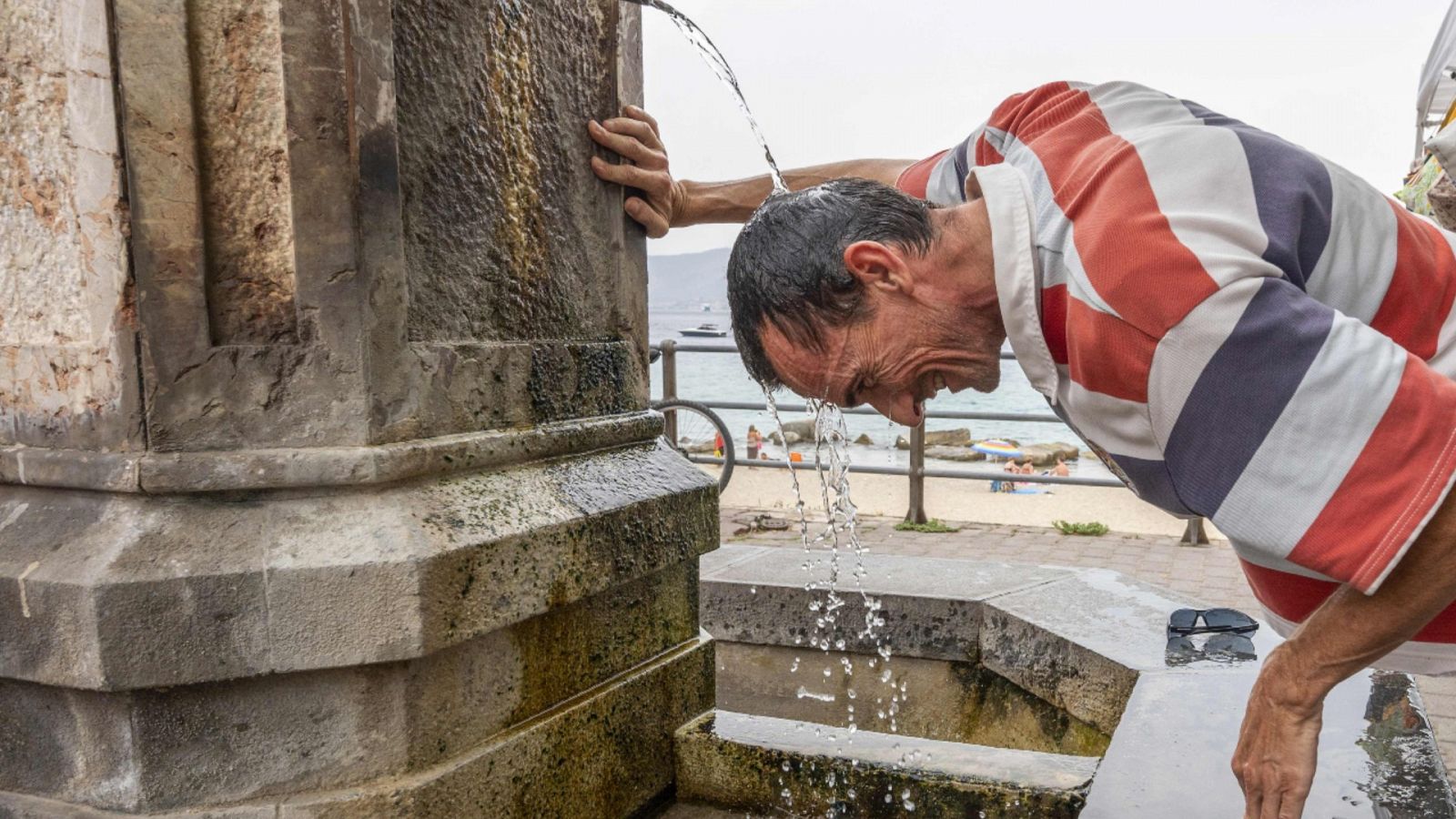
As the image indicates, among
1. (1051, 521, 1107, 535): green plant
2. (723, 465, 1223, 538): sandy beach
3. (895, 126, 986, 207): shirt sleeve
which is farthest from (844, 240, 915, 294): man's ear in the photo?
(723, 465, 1223, 538): sandy beach

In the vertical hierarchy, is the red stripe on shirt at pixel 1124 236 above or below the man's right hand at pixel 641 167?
below

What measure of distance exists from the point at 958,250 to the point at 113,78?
3.98 feet

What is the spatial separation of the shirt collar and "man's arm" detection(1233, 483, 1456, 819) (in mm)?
464

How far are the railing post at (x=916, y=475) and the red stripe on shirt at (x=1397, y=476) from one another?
16.7 feet

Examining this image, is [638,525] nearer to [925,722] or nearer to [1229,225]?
[1229,225]

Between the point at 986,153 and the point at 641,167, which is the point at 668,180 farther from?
the point at 986,153

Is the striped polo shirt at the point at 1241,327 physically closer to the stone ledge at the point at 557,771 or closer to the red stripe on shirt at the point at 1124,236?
the red stripe on shirt at the point at 1124,236

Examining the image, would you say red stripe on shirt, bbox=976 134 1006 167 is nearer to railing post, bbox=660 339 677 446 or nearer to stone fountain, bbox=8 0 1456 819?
stone fountain, bbox=8 0 1456 819

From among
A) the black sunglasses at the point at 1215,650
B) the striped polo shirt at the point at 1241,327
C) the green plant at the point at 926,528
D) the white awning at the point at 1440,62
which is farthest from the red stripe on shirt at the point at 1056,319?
the green plant at the point at 926,528

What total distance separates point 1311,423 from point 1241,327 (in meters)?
0.13

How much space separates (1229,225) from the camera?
1.20m

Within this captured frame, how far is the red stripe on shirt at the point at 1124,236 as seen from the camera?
1.17 metres

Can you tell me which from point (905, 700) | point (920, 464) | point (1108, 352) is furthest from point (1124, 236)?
point (920, 464)

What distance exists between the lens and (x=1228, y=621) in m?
2.55
